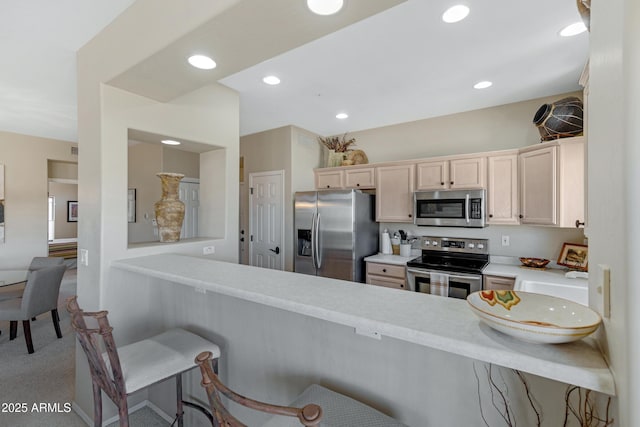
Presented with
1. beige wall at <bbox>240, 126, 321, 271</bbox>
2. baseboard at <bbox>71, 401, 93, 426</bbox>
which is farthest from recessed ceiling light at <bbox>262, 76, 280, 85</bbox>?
baseboard at <bbox>71, 401, 93, 426</bbox>

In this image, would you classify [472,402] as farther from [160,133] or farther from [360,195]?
[360,195]

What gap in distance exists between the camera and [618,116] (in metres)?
0.55

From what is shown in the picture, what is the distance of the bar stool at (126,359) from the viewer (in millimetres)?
1158

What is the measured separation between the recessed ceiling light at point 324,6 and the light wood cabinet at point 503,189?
265cm

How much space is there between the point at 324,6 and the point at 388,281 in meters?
2.85

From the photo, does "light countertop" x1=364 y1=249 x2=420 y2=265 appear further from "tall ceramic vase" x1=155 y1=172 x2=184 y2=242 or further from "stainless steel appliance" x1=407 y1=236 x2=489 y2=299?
"tall ceramic vase" x1=155 y1=172 x2=184 y2=242

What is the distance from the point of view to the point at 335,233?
355 cm

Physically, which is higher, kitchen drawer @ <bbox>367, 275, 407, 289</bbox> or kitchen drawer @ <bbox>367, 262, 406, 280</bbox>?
kitchen drawer @ <bbox>367, 262, 406, 280</bbox>

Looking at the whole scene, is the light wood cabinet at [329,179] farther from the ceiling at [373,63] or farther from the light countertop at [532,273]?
the light countertop at [532,273]

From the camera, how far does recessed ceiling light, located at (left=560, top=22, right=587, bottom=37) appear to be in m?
1.89

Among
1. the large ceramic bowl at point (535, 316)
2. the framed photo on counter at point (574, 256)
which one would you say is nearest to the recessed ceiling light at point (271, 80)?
the large ceramic bowl at point (535, 316)

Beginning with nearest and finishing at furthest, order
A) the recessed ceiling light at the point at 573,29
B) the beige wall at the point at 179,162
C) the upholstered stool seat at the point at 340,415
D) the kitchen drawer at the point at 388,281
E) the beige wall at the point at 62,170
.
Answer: the upholstered stool seat at the point at 340,415 → the recessed ceiling light at the point at 573,29 → the kitchen drawer at the point at 388,281 → the beige wall at the point at 179,162 → the beige wall at the point at 62,170

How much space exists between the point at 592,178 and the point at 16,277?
5229mm

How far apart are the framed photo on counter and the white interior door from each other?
10.7 feet
